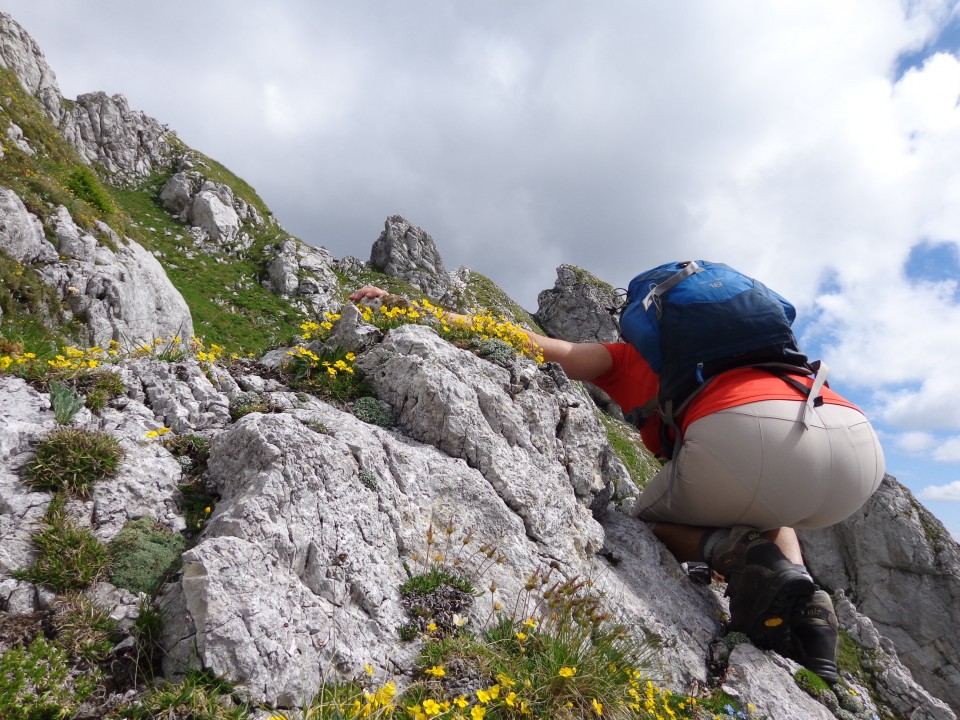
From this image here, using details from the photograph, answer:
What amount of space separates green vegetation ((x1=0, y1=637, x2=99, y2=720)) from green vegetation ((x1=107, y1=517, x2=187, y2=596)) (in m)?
0.53

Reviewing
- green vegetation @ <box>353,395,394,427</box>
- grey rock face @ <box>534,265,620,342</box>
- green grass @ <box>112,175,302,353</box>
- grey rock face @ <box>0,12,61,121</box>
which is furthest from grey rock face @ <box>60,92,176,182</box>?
green vegetation @ <box>353,395,394,427</box>

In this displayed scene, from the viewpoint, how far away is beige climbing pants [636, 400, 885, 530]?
4.60m

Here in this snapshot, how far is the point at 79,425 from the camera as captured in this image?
13.6 feet

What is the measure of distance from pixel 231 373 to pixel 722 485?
5430 millimetres

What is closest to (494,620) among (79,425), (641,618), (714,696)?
(641,618)

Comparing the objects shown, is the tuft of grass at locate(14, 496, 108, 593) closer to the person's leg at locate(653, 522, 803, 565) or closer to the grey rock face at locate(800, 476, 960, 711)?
the person's leg at locate(653, 522, 803, 565)

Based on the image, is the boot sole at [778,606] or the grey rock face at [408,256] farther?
the grey rock face at [408,256]

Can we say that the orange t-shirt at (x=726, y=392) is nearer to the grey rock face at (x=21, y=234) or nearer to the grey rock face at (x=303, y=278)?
the grey rock face at (x=21, y=234)

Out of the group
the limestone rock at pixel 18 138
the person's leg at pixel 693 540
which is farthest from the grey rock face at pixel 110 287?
the person's leg at pixel 693 540

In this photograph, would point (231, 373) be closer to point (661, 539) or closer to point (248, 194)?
point (661, 539)

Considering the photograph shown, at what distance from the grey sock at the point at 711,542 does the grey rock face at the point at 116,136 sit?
168 feet

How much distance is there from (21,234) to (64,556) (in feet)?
44.6

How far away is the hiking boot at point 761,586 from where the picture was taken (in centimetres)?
456

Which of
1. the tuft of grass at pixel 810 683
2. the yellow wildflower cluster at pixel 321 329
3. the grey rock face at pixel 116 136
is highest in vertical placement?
the grey rock face at pixel 116 136
